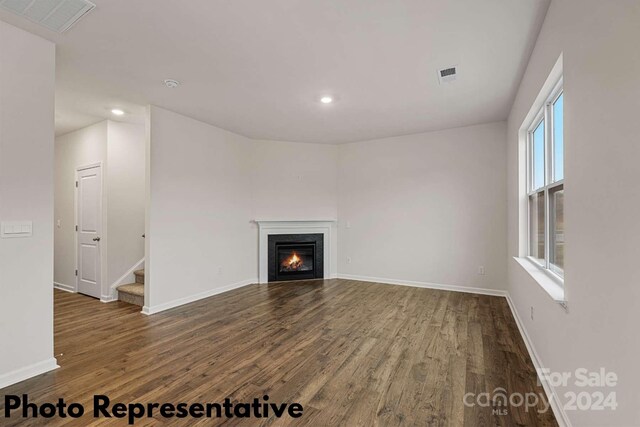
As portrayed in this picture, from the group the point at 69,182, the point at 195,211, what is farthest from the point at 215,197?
the point at 69,182

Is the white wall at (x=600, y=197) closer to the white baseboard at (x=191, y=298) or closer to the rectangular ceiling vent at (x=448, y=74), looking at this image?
the rectangular ceiling vent at (x=448, y=74)

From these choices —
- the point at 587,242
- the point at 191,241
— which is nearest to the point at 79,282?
the point at 191,241

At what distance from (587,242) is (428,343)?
1833 millimetres

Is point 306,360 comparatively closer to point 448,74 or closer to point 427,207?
point 448,74

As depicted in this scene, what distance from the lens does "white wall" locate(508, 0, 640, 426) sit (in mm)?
1050

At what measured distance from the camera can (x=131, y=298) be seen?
426 centimetres

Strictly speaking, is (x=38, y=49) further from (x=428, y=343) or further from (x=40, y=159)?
(x=428, y=343)

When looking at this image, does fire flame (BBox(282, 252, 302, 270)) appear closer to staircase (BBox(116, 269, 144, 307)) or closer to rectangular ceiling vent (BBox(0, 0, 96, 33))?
staircase (BBox(116, 269, 144, 307))

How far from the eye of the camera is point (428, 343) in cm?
287

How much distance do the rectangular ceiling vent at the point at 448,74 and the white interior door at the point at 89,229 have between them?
4875 mm

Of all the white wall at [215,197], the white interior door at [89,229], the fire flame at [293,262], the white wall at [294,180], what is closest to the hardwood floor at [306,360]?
the white interior door at [89,229]

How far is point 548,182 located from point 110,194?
5437mm

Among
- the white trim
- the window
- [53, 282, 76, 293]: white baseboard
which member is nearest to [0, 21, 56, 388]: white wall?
the white trim

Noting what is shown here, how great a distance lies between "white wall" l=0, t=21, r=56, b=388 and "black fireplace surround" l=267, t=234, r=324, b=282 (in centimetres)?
344
